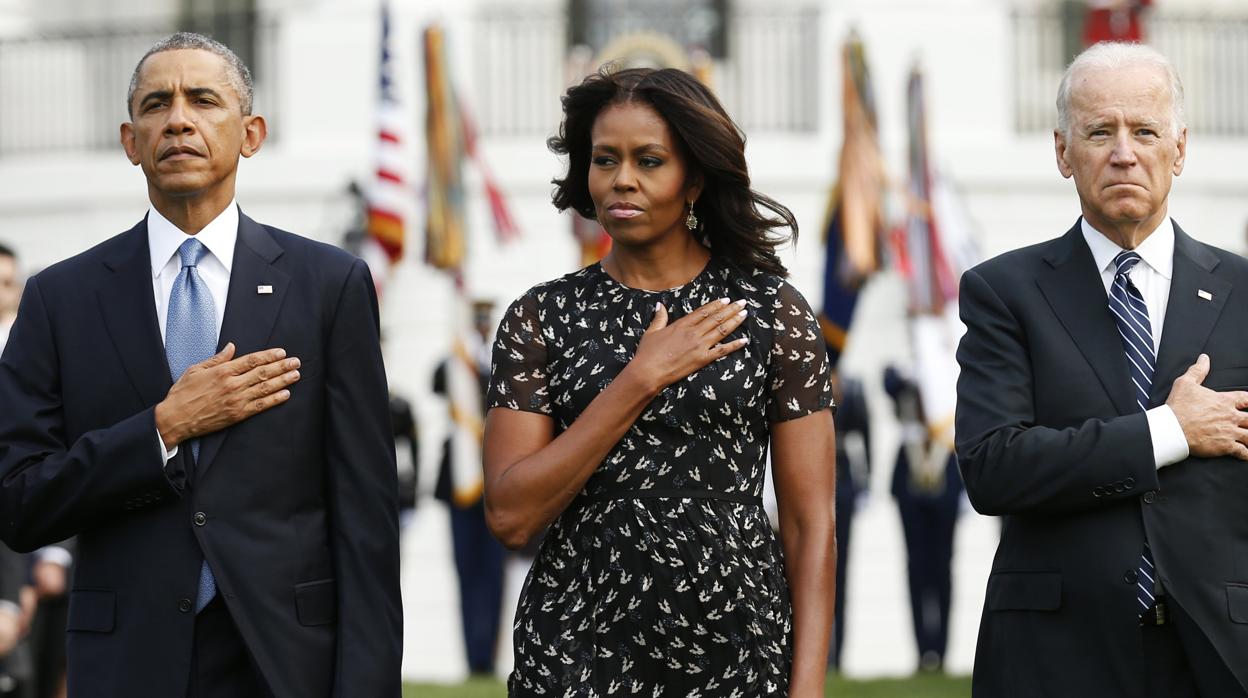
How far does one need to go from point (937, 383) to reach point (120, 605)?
10.7m

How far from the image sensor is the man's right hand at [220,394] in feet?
14.3

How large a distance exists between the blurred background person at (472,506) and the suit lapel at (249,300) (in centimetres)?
906

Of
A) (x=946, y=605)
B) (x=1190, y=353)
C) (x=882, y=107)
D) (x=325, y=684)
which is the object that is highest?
(x=882, y=107)

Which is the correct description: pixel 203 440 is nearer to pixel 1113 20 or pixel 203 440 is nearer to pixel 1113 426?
pixel 1113 426

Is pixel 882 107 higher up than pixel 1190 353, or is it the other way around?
pixel 882 107

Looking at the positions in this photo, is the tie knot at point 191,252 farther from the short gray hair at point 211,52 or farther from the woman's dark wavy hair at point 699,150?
the woman's dark wavy hair at point 699,150

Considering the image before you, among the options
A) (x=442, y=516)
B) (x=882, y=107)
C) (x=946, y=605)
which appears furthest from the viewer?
(x=882, y=107)

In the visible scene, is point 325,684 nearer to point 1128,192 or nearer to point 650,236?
point 650,236

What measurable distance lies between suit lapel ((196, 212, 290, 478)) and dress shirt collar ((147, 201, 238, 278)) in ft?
0.08

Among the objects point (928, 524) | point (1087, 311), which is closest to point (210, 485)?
point (1087, 311)

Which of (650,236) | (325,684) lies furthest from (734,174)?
(325,684)

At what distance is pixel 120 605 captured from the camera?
4395mm

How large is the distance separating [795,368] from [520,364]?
2.04ft

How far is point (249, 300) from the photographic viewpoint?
4.56 m
